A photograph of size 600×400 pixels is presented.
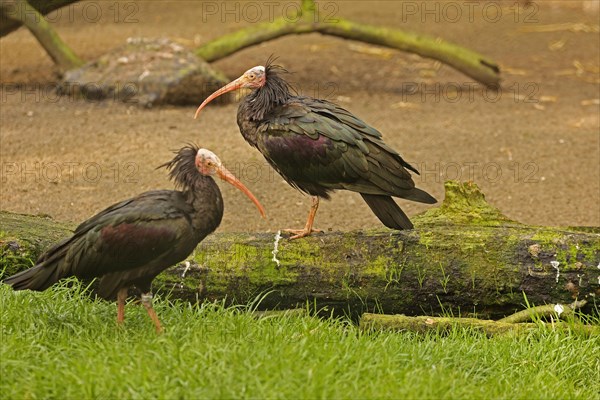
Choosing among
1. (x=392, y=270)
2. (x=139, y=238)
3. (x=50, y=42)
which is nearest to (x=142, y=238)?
(x=139, y=238)

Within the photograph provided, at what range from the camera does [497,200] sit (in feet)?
26.4

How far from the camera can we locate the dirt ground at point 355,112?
7910 mm

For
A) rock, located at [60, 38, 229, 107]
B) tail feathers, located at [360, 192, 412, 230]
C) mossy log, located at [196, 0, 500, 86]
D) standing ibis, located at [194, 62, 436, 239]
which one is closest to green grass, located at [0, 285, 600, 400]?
tail feathers, located at [360, 192, 412, 230]

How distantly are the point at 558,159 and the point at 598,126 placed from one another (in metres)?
1.21

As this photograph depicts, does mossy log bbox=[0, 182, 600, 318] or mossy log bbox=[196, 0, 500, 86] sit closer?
mossy log bbox=[0, 182, 600, 318]

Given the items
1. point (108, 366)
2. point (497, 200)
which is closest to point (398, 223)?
point (108, 366)

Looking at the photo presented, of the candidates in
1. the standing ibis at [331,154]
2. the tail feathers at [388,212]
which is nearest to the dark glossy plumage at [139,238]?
the standing ibis at [331,154]

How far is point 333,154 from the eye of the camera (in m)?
5.55

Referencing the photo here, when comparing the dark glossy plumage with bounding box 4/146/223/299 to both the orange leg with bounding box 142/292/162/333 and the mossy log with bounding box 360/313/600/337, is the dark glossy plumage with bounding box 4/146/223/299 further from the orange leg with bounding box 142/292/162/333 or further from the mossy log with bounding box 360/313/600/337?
the mossy log with bounding box 360/313/600/337

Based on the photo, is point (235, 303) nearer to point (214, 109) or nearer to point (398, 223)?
point (398, 223)

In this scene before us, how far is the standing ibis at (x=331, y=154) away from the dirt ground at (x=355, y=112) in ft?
5.33

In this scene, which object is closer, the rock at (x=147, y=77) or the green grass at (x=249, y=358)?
the green grass at (x=249, y=358)

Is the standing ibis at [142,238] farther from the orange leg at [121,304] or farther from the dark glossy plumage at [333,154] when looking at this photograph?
the dark glossy plumage at [333,154]

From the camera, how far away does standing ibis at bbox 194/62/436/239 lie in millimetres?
5531
